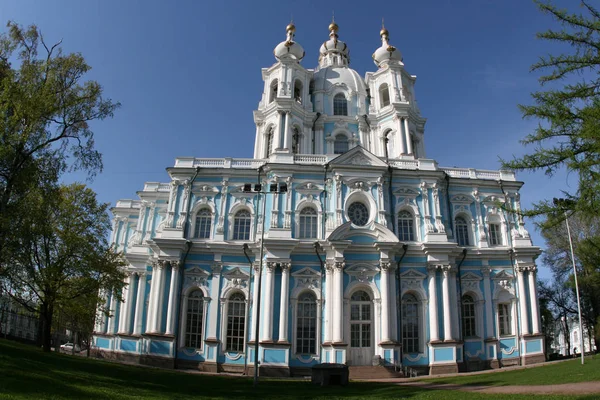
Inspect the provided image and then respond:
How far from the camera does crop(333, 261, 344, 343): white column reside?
2616cm

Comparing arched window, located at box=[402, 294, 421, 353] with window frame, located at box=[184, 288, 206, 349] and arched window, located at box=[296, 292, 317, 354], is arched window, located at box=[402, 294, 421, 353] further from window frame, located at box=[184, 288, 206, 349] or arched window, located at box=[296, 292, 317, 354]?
window frame, located at box=[184, 288, 206, 349]

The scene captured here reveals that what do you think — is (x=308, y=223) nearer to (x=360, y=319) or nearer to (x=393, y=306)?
(x=360, y=319)

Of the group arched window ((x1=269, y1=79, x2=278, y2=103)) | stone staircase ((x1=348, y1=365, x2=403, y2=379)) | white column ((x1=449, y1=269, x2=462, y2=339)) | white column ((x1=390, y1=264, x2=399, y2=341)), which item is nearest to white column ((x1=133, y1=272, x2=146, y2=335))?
stone staircase ((x1=348, y1=365, x2=403, y2=379))

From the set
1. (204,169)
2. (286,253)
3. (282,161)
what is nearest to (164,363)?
(286,253)

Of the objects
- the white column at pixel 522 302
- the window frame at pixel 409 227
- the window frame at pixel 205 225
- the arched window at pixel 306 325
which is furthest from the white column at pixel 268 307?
the white column at pixel 522 302

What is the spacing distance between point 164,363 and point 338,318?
10.2 meters

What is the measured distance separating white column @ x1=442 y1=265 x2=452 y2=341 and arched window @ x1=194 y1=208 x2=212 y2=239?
15.0 m

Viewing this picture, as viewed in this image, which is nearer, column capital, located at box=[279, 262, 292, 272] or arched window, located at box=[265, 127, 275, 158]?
column capital, located at box=[279, 262, 292, 272]

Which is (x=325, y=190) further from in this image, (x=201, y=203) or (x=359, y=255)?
(x=201, y=203)

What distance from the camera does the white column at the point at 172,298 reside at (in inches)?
1070

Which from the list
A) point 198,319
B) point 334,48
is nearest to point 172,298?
point 198,319

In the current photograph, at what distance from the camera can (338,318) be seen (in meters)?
26.4

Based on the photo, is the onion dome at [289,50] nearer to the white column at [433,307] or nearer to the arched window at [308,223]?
the arched window at [308,223]

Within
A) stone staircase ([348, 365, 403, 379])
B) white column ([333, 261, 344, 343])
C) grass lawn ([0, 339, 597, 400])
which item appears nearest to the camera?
grass lawn ([0, 339, 597, 400])
